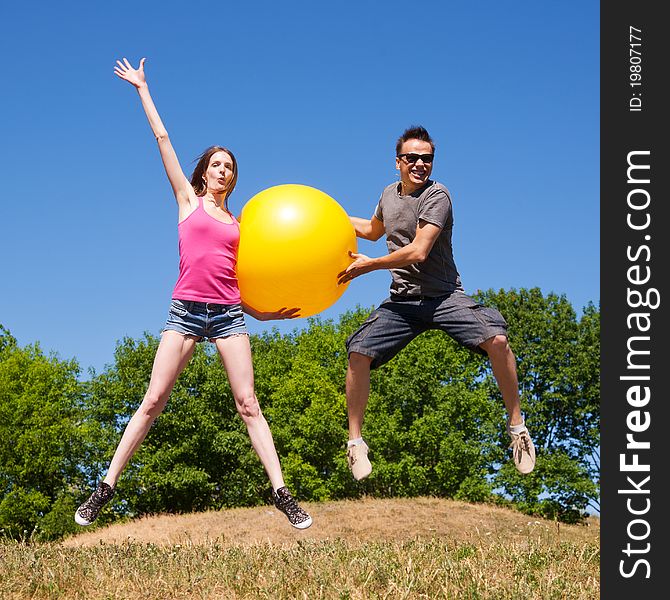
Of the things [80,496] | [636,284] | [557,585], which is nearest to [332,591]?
[557,585]

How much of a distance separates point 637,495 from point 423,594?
6.06 feet

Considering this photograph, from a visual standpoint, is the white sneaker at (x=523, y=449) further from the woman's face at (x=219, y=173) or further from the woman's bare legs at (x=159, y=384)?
the woman's face at (x=219, y=173)

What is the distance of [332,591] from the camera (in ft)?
17.8

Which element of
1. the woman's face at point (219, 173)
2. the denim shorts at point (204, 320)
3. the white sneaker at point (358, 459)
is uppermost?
the woman's face at point (219, 173)

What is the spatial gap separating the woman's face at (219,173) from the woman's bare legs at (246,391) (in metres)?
1.36

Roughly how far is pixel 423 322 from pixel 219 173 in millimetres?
2317

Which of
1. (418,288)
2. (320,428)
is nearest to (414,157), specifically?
(418,288)

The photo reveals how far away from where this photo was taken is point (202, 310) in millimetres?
6363

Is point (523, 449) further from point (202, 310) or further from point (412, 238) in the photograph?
point (202, 310)

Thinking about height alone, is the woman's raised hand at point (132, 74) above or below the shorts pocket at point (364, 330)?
above

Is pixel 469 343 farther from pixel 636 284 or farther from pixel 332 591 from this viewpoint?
pixel 332 591

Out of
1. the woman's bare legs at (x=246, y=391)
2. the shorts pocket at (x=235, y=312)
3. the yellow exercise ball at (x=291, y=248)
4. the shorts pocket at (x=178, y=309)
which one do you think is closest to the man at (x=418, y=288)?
the yellow exercise ball at (x=291, y=248)

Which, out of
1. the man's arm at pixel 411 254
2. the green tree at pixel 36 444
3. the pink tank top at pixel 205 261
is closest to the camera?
the pink tank top at pixel 205 261

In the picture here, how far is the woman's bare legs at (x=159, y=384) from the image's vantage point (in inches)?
253
